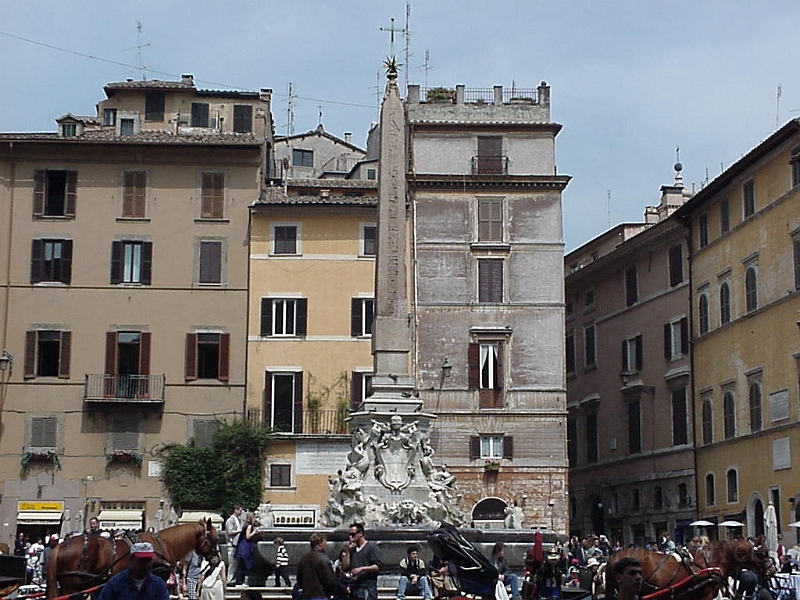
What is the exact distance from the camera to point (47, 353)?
4103cm

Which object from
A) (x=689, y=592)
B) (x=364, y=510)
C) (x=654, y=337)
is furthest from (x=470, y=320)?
(x=689, y=592)

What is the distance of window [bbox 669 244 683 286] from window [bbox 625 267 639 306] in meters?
2.36

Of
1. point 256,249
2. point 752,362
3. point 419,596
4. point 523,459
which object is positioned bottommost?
point 419,596

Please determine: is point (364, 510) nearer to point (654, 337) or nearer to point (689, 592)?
point (689, 592)

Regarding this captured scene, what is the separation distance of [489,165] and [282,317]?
26.4 ft

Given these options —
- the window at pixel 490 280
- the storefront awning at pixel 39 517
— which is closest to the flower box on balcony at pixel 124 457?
the storefront awning at pixel 39 517

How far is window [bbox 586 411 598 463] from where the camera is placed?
165 ft

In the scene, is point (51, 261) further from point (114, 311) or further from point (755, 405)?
point (755, 405)

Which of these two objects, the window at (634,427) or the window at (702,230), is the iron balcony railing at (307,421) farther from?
the window at (702,230)

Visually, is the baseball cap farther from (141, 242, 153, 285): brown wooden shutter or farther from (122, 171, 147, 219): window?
(122, 171, 147, 219): window

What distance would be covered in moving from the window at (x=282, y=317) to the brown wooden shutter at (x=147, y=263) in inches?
137

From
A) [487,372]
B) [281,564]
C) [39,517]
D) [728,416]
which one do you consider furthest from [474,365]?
[281,564]

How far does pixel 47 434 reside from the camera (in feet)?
132

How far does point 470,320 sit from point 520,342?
1667 mm
